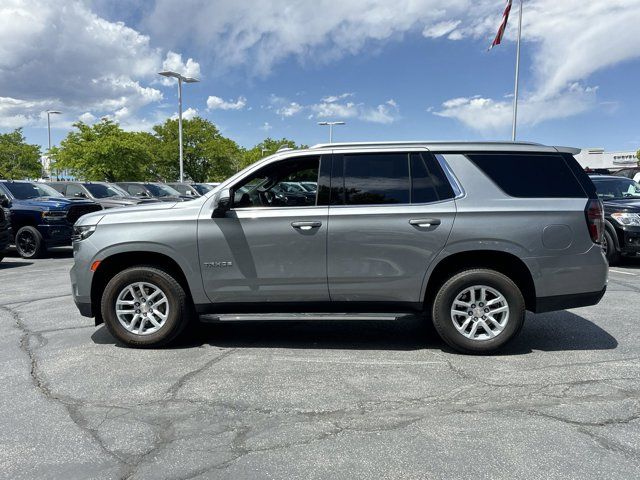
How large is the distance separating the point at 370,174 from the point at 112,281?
2.62 m

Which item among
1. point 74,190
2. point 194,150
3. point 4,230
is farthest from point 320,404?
point 194,150

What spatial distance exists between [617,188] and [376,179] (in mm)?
9125

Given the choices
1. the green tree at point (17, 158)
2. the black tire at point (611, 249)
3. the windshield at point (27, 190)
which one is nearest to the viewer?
the black tire at point (611, 249)

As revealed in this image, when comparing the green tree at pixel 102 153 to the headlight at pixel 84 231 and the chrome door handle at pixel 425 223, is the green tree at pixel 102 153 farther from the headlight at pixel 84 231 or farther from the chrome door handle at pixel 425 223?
the chrome door handle at pixel 425 223

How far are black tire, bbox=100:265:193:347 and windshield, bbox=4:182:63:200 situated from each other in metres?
9.60

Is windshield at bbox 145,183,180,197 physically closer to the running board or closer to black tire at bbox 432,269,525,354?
the running board

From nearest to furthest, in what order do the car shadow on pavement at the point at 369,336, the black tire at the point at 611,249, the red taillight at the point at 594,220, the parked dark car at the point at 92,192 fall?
the red taillight at the point at 594,220 → the car shadow on pavement at the point at 369,336 → the black tire at the point at 611,249 → the parked dark car at the point at 92,192

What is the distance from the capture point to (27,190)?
13.0m

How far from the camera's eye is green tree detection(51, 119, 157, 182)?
36.3 m

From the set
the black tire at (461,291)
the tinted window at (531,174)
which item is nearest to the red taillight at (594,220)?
the tinted window at (531,174)

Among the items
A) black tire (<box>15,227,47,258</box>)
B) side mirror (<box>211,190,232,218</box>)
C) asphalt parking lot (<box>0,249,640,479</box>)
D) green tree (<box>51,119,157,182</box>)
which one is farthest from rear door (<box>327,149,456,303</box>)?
green tree (<box>51,119,157,182</box>)

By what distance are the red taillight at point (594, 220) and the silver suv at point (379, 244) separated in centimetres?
1

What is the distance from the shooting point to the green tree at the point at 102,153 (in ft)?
119

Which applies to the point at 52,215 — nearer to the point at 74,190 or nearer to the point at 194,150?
the point at 74,190
